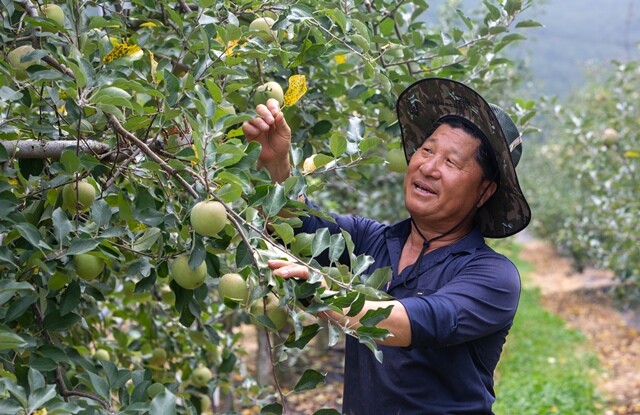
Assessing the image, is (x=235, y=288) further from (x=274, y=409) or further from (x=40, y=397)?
(x=40, y=397)

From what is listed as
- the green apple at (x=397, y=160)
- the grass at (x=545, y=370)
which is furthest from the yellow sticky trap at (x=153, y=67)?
the grass at (x=545, y=370)

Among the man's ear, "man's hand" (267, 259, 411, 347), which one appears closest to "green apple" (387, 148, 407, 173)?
the man's ear

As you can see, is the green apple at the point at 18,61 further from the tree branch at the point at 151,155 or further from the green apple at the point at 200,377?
the green apple at the point at 200,377

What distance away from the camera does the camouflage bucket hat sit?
1.70m

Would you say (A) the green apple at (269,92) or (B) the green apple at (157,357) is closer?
(A) the green apple at (269,92)

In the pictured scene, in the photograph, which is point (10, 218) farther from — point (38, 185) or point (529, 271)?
point (529, 271)

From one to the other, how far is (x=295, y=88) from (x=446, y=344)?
22.1 inches

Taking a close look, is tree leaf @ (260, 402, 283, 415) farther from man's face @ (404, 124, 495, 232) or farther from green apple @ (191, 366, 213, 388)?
green apple @ (191, 366, 213, 388)

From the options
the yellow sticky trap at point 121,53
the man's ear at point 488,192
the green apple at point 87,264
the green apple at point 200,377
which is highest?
the yellow sticky trap at point 121,53

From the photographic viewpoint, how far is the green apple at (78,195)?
1.42m

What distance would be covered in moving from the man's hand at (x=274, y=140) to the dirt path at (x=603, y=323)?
446cm

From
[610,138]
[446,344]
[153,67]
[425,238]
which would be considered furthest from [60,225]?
[610,138]

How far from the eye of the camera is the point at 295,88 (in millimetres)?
1557

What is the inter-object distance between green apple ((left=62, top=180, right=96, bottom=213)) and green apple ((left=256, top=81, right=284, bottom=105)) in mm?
408
